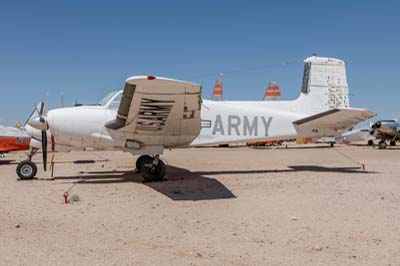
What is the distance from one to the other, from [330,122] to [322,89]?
1392 millimetres

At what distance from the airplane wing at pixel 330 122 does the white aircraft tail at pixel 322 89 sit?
741mm

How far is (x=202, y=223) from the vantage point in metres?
5.69

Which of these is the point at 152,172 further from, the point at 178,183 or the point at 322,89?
the point at 322,89

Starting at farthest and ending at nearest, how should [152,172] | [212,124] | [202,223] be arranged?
[212,124]
[152,172]
[202,223]

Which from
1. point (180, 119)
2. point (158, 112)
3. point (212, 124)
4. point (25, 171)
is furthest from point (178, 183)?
point (25, 171)

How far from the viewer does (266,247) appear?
448cm

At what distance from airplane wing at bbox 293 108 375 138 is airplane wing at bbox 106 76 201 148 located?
13.7 ft

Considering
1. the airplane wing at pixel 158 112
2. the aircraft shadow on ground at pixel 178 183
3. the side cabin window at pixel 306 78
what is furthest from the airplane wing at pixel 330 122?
the airplane wing at pixel 158 112

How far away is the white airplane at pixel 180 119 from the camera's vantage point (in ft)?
28.6

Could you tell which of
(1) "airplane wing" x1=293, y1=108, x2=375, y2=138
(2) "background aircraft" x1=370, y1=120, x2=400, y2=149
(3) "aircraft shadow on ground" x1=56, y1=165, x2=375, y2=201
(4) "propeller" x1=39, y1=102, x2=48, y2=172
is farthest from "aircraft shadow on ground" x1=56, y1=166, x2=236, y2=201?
(2) "background aircraft" x1=370, y1=120, x2=400, y2=149

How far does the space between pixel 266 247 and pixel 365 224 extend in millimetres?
2065

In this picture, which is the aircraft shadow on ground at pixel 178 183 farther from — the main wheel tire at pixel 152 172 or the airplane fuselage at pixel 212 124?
the airplane fuselage at pixel 212 124

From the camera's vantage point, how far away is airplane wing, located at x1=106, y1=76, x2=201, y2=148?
7945mm

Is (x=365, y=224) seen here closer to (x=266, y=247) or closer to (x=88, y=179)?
(x=266, y=247)
